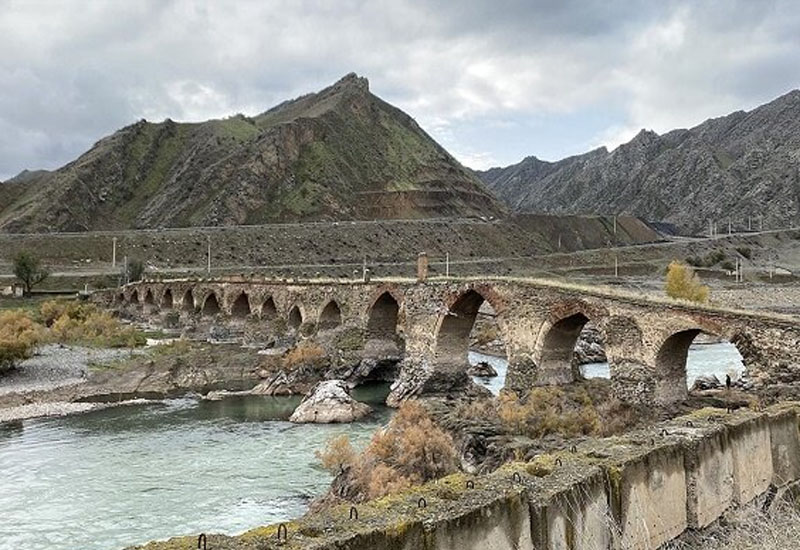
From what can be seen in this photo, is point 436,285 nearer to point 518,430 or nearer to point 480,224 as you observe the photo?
point 518,430

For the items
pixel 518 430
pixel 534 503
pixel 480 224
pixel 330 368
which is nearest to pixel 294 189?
pixel 480 224

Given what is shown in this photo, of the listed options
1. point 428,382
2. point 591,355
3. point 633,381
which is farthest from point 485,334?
point 633,381

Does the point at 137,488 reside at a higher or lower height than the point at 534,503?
lower

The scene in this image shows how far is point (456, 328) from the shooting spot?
3020 cm

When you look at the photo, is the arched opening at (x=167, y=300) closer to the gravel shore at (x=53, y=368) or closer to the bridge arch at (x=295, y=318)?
the gravel shore at (x=53, y=368)

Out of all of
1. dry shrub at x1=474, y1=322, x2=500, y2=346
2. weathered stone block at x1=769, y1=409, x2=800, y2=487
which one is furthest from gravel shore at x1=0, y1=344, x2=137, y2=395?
weathered stone block at x1=769, y1=409, x2=800, y2=487

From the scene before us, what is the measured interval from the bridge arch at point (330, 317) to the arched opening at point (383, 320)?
4043 millimetres

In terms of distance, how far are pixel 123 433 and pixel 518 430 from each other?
556 inches

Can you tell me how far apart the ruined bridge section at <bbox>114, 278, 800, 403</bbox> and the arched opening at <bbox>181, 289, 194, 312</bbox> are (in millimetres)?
16563

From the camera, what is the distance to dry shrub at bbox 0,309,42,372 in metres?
32.0

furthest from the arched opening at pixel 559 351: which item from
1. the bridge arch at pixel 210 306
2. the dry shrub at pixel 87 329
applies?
the bridge arch at pixel 210 306

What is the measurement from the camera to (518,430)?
17609 millimetres

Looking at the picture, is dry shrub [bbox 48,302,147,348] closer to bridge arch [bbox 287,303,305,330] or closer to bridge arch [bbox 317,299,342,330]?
bridge arch [bbox 287,303,305,330]

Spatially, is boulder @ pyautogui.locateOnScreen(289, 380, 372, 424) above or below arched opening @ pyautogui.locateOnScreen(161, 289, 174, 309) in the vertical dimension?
below
